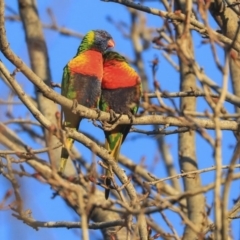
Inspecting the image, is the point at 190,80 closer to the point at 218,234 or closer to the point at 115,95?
the point at 115,95

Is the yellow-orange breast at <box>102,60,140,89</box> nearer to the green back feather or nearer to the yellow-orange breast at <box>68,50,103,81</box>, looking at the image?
the yellow-orange breast at <box>68,50,103,81</box>

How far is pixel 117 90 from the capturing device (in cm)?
567

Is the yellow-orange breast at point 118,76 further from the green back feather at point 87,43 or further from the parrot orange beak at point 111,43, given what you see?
the parrot orange beak at point 111,43

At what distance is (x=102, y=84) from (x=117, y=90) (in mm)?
145

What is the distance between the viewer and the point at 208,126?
13.4 ft

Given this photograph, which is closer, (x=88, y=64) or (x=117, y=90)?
(x=88, y=64)

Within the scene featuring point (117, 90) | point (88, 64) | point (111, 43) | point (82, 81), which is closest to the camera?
point (82, 81)

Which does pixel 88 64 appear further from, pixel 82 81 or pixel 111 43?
pixel 111 43

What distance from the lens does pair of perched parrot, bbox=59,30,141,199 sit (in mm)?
5418

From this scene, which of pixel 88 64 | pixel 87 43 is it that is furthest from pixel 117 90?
pixel 87 43

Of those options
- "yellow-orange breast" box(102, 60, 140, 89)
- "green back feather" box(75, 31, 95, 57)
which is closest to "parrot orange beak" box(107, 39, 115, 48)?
"green back feather" box(75, 31, 95, 57)

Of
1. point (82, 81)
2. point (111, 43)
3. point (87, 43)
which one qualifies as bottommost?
point (82, 81)

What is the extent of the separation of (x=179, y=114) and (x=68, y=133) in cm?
132

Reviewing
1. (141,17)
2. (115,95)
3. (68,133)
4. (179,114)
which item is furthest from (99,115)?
(141,17)
